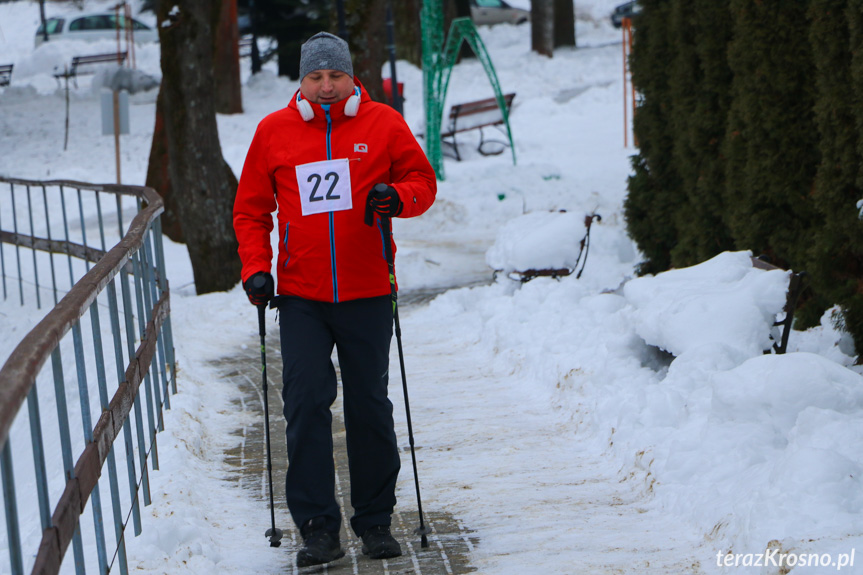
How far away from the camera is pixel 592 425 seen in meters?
5.29

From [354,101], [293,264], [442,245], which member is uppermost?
[354,101]

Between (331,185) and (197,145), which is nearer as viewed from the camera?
(331,185)

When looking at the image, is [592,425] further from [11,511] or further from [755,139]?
[11,511]

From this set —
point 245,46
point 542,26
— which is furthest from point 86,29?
point 542,26

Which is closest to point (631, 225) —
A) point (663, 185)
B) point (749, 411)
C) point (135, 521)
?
point (663, 185)

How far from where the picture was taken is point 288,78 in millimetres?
30359

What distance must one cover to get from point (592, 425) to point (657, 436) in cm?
71

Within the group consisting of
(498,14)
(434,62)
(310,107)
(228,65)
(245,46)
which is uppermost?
(498,14)

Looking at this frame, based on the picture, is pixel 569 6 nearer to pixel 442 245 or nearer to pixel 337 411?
pixel 442 245

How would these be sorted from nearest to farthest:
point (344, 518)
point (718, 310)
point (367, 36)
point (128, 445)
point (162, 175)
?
point (128, 445) < point (344, 518) < point (718, 310) < point (367, 36) < point (162, 175)

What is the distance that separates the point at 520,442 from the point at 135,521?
2097 millimetres

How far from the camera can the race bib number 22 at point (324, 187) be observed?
380 centimetres
